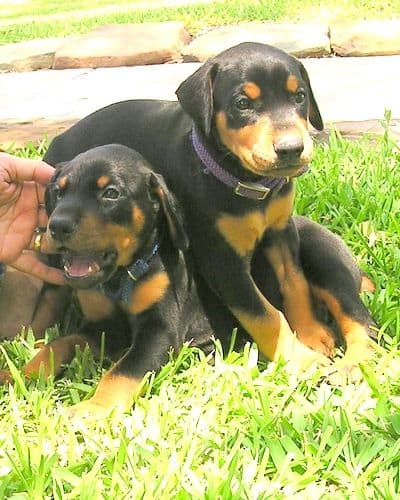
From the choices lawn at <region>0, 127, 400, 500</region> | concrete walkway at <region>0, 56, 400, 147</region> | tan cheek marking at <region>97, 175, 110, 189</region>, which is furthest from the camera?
concrete walkway at <region>0, 56, 400, 147</region>

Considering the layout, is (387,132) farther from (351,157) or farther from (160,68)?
(160,68)

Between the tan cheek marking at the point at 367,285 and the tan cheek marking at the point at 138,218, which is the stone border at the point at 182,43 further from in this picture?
the tan cheek marking at the point at 138,218

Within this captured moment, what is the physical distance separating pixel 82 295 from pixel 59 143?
953 mm

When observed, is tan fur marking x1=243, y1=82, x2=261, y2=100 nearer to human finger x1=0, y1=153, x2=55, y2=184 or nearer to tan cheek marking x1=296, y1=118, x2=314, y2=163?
tan cheek marking x1=296, y1=118, x2=314, y2=163

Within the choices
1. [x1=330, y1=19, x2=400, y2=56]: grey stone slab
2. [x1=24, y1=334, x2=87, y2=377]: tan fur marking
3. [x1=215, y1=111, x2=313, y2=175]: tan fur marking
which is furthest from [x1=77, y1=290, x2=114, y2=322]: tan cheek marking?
[x1=330, y1=19, x2=400, y2=56]: grey stone slab

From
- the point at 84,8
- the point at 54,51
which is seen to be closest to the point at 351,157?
the point at 54,51

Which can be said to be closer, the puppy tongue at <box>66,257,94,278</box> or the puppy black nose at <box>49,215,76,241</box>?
the puppy black nose at <box>49,215,76,241</box>

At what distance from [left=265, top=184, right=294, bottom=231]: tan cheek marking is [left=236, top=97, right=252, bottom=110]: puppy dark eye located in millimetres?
419

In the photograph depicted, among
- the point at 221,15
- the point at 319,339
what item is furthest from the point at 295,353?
the point at 221,15

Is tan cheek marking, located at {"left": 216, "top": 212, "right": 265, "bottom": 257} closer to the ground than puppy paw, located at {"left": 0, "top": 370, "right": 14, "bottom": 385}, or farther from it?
farther from it

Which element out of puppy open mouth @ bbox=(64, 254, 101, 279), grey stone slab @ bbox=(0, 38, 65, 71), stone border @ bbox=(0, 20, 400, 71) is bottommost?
grey stone slab @ bbox=(0, 38, 65, 71)

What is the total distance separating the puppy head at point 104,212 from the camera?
121 inches

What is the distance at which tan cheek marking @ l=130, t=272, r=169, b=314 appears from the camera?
3.26 m

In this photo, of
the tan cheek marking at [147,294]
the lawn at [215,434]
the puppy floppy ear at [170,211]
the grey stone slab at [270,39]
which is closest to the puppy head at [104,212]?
the puppy floppy ear at [170,211]
